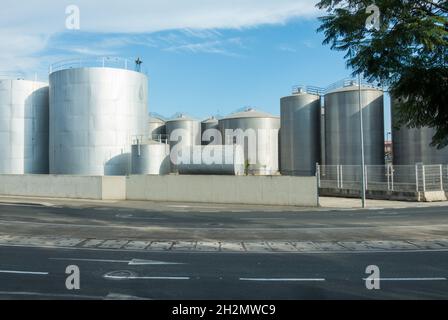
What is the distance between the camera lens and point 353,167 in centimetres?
3712

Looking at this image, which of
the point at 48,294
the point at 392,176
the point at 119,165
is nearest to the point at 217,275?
the point at 48,294

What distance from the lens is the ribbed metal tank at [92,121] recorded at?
35.3 metres

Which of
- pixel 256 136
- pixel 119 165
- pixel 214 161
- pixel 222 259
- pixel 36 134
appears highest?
pixel 256 136

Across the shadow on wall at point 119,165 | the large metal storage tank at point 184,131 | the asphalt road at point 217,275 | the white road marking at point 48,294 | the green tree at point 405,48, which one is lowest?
the asphalt road at point 217,275

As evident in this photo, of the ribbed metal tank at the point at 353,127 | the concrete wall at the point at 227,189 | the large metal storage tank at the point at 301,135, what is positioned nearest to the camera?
the concrete wall at the point at 227,189

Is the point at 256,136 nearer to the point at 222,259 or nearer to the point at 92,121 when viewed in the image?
the point at 92,121

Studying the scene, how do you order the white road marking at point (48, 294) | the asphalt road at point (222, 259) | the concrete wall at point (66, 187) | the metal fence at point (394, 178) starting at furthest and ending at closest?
1. the metal fence at point (394, 178)
2. the concrete wall at point (66, 187)
3. the asphalt road at point (222, 259)
4. the white road marking at point (48, 294)

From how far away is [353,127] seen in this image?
39.6m

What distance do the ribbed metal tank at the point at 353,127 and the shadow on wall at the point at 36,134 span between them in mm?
25984

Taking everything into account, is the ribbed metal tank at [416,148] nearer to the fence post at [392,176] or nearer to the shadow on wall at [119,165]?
the fence post at [392,176]

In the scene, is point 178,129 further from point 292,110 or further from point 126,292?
point 126,292

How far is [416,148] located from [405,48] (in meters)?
31.6

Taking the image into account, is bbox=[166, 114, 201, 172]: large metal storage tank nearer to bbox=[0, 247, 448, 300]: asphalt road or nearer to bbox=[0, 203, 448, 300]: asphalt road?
bbox=[0, 203, 448, 300]: asphalt road

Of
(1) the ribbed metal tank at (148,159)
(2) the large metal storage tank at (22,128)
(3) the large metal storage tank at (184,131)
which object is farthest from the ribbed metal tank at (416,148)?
(2) the large metal storage tank at (22,128)
